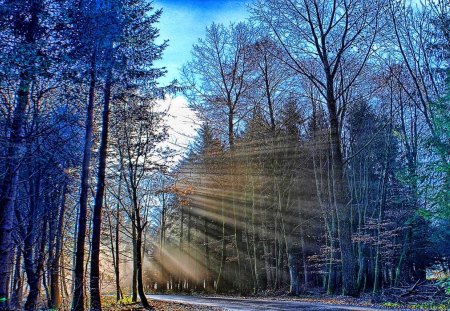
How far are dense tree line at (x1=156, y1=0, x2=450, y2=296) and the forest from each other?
0.31 ft

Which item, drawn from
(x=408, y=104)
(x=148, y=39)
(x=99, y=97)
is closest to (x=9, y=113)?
(x=99, y=97)

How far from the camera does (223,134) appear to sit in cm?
2284

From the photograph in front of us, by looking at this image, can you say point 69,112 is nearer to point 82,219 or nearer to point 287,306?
point 82,219

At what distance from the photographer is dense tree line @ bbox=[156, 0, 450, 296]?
44.8 feet

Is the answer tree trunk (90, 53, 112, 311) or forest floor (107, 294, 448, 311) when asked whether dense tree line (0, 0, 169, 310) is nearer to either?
tree trunk (90, 53, 112, 311)

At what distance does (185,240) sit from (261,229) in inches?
622

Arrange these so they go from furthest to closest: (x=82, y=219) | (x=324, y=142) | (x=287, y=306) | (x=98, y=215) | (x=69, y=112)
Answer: (x=324, y=142) < (x=287, y=306) < (x=98, y=215) < (x=82, y=219) < (x=69, y=112)

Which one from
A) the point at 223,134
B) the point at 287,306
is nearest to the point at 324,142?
the point at 223,134

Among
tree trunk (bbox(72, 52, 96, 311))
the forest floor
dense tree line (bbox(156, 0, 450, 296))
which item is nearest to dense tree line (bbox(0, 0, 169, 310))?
tree trunk (bbox(72, 52, 96, 311))

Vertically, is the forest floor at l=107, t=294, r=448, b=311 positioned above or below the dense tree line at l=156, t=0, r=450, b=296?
below

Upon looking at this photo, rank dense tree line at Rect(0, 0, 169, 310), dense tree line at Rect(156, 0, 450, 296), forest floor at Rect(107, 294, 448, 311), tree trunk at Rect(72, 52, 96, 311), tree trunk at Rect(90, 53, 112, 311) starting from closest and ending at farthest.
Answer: dense tree line at Rect(0, 0, 169, 310), tree trunk at Rect(72, 52, 96, 311), forest floor at Rect(107, 294, 448, 311), tree trunk at Rect(90, 53, 112, 311), dense tree line at Rect(156, 0, 450, 296)

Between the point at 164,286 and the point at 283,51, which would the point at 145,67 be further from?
the point at 164,286

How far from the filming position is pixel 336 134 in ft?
48.7

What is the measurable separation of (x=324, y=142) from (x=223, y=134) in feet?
19.9
